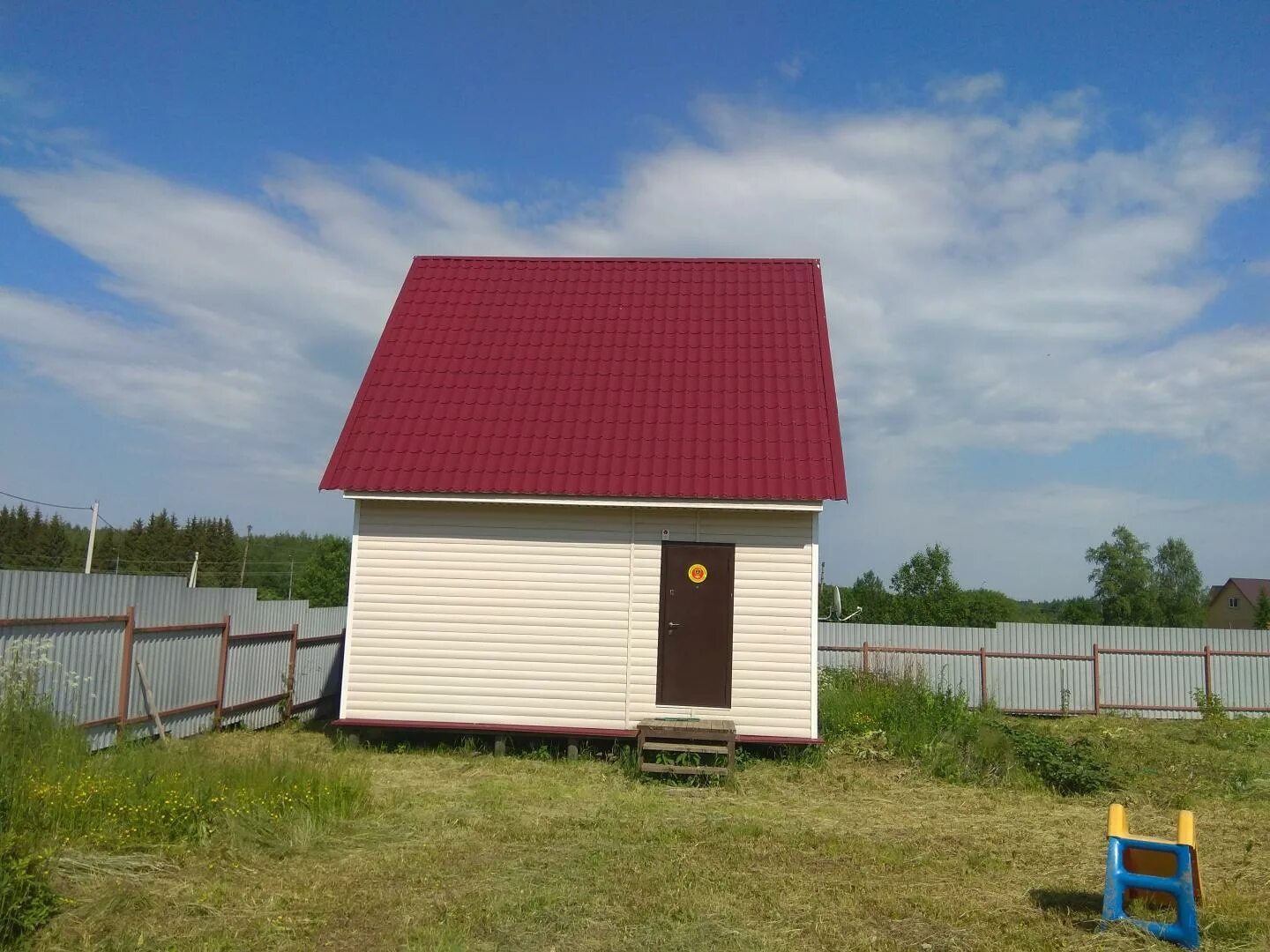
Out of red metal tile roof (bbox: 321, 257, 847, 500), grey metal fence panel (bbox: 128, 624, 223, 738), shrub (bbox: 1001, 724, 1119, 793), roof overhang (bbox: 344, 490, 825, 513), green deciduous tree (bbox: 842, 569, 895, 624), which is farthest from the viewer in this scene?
green deciduous tree (bbox: 842, 569, 895, 624)

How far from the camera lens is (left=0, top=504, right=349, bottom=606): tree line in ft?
200

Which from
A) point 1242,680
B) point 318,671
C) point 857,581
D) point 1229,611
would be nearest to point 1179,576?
point 1229,611

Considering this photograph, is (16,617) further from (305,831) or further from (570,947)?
(570,947)

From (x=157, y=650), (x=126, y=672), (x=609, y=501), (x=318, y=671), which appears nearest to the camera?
(x=126, y=672)

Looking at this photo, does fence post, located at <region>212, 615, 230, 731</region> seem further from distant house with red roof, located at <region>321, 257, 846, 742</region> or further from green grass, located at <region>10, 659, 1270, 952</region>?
distant house with red roof, located at <region>321, 257, 846, 742</region>

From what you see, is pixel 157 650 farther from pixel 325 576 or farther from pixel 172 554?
pixel 172 554

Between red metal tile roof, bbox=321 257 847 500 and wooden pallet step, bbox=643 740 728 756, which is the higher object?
red metal tile roof, bbox=321 257 847 500

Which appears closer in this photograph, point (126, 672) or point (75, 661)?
point (75, 661)

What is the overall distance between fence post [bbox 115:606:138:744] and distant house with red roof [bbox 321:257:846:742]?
2330 mm

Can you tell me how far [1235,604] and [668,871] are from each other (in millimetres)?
77844

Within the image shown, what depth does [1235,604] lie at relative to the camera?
7112cm

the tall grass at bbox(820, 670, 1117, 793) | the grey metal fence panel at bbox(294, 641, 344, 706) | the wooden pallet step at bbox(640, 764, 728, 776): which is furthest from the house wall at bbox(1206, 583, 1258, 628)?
the wooden pallet step at bbox(640, 764, 728, 776)

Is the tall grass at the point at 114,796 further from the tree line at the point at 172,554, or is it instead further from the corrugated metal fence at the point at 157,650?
the tree line at the point at 172,554

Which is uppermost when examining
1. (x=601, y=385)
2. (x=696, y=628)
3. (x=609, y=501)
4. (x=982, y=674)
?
(x=601, y=385)
